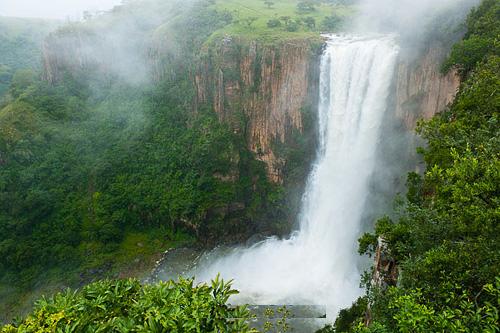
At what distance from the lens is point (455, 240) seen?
887cm

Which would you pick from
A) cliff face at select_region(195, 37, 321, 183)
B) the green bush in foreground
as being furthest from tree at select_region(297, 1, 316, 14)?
the green bush in foreground

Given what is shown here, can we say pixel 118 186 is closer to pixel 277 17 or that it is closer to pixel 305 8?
pixel 277 17

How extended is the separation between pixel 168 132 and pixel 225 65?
8655 millimetres

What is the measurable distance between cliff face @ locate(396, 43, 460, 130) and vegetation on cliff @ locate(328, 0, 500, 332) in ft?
19.4

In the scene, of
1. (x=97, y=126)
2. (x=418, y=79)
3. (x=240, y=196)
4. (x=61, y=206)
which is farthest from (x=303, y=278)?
(x=97, y=126)

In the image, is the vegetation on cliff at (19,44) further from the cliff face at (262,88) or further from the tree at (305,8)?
the tree at (305,8)

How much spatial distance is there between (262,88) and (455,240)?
2282cm

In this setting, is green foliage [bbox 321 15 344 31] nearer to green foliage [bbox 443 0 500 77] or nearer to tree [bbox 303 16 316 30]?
tree [bbox 303 16 316 30]

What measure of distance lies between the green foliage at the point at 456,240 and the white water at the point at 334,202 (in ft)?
31.6

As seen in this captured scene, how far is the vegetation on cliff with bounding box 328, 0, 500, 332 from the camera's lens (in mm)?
6367

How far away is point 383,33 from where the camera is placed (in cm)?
2872

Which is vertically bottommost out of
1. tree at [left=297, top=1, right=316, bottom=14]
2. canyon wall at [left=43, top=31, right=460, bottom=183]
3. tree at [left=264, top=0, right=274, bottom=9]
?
canyon wall at [left=43, top=31, right=460, bottom=183]

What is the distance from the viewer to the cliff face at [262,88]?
27.8 metres

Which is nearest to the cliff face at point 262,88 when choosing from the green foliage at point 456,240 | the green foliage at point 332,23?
the green foliage at point 332,23
